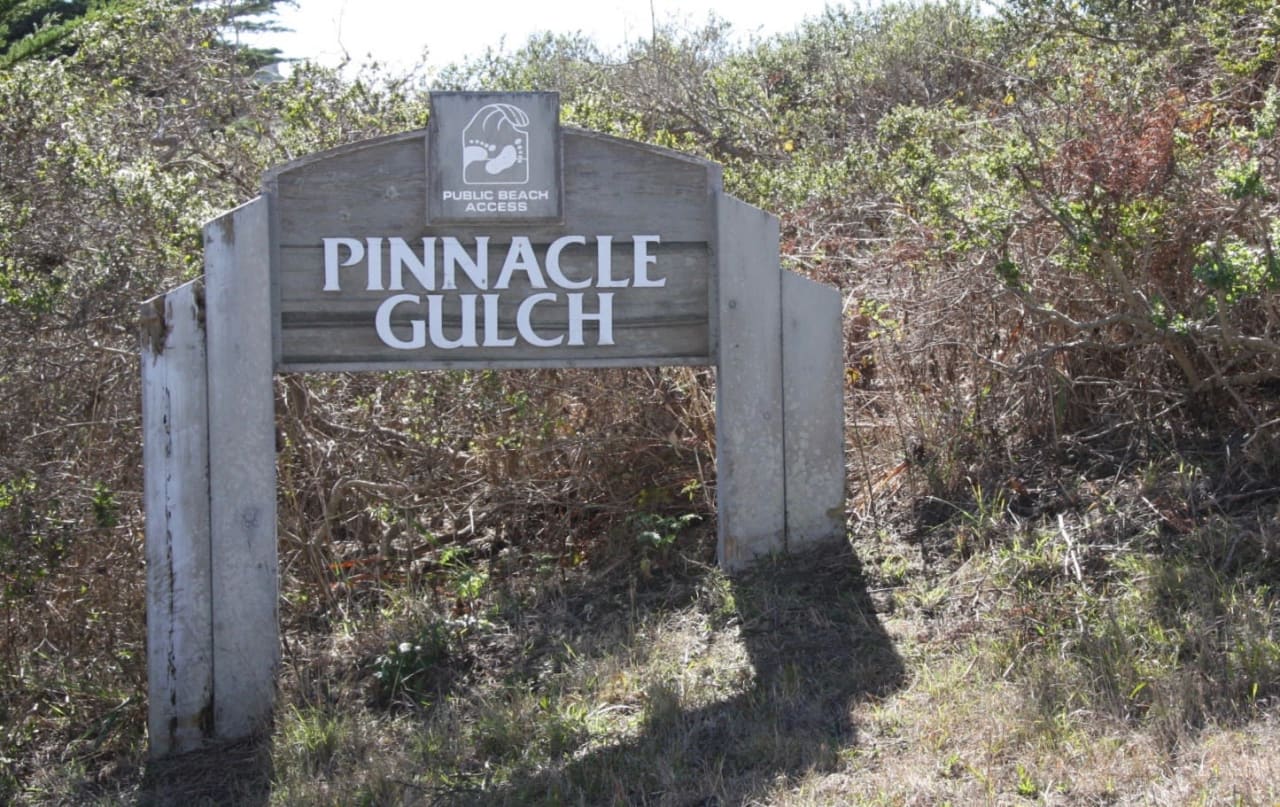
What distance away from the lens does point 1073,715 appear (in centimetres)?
444

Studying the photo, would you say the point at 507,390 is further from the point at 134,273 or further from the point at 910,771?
the point at 910,771

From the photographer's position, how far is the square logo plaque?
17.7ft

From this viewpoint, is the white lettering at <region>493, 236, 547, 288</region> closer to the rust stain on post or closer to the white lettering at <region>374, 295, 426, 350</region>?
the white lettering at <region>374, 295, 426, 350</region>

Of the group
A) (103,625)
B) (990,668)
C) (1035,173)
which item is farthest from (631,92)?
(990,668)

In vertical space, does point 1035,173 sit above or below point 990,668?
above

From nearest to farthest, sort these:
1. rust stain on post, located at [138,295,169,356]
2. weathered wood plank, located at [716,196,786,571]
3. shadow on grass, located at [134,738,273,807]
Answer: shadow on grass, located at [134,738,273,807], rust stain on post, located at [138,295,169,356], weathered wood plank, located at [716,196,786,571]

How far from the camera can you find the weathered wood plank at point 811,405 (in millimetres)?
5699

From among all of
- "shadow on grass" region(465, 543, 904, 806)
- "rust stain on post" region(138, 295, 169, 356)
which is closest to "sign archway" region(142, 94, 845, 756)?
"rust stain on post" region(138, 295, 169, 356)

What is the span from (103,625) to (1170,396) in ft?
16.9

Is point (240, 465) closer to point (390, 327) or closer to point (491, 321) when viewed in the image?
point (390, 327)

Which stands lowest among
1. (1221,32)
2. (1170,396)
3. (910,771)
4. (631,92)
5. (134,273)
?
(910,771)

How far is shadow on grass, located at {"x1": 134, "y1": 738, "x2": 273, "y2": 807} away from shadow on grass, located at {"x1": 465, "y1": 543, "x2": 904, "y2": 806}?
0.86m

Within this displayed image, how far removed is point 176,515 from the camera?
5242mm

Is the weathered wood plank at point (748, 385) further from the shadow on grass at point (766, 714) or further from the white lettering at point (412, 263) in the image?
the white lettering at point (412, 263)
